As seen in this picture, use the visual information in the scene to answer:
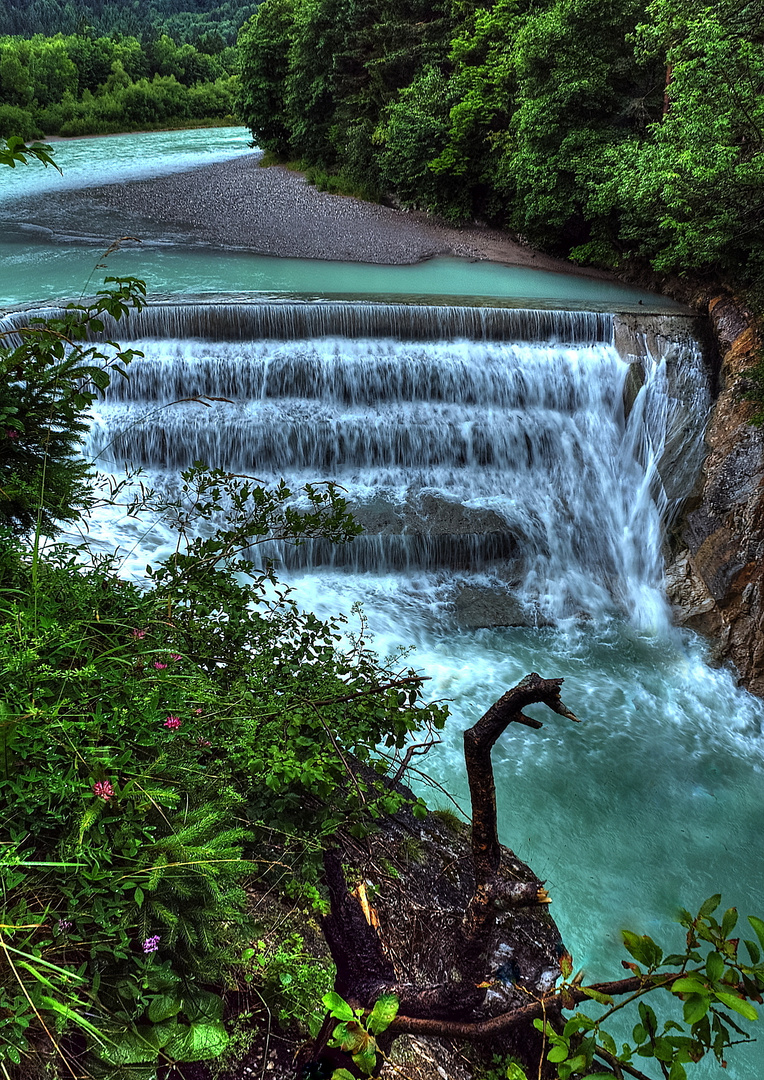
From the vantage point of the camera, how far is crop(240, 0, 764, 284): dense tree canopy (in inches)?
293

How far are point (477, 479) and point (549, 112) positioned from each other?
274 inches

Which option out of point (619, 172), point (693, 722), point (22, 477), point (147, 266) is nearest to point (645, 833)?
point (693, 722)

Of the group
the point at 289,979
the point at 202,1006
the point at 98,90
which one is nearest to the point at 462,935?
the point at 289,979

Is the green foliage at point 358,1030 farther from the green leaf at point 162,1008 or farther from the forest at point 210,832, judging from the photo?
the green leaf at point 162,1008

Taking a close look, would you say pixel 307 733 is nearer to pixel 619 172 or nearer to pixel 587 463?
pixel 587 463

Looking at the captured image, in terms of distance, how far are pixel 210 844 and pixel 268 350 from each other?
20.5ft

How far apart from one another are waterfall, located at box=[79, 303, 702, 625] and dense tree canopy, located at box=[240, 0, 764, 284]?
2.03m

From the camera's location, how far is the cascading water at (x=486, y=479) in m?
5.48

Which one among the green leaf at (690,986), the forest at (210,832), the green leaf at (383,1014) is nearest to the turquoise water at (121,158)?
the forest at (210,832)

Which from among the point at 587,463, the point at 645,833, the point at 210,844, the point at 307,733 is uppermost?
the point at 210,844

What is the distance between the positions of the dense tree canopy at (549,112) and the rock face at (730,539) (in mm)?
1949

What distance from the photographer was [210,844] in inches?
61.4

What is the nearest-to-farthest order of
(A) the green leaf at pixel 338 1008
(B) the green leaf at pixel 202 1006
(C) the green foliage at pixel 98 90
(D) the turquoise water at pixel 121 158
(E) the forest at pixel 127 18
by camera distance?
(A) the green leaf at pixel 338 1008 → (B) the green leaf at pixel 202 1006 → (D) the turquoise water at pixel 121 158 → (C) the green foliage at pixel 98 90 → (E) the forest at pixel 127 18

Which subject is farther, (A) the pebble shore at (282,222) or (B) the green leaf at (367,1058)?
(A) the pebble shore at (282,222)
